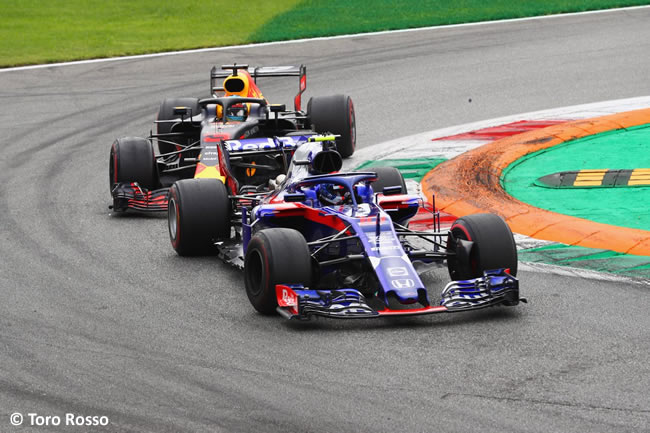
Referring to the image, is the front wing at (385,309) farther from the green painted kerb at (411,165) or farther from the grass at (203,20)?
the grass at (203,20)

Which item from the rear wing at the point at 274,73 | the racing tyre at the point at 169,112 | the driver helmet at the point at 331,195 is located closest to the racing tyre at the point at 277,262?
the driver helmet at the point at 331,195

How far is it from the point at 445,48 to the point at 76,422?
59.7 ft

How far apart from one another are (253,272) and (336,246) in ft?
2.71

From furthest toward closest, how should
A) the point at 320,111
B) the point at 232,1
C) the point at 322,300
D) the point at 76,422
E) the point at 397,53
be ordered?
the point at 232,1, the point at 397,53, the point at 320,111, the point at 322,300, the point at 76,422

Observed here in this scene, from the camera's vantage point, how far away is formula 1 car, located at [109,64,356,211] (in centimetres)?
1324

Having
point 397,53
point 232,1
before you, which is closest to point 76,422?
point 397,53

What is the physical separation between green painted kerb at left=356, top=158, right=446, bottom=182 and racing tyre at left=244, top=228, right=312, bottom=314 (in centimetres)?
573

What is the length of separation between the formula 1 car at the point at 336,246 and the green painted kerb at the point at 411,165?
372 centimetres

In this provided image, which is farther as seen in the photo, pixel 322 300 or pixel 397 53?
pixel 397 53

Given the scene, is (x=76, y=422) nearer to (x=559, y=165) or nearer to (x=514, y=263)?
(x=514, y=263)

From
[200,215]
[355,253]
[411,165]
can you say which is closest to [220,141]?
[200,215]

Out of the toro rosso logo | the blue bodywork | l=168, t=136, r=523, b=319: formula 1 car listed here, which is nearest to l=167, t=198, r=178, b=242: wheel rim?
l=168, t=136, r=523, b=319: formula 1 car

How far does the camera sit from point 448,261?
10.1m

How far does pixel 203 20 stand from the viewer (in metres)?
28.9
